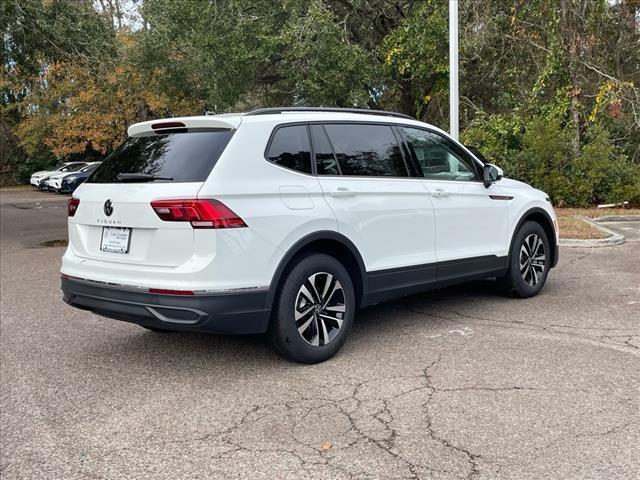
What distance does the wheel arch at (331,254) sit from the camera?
173 inches

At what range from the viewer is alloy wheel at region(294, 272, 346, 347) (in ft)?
15.0

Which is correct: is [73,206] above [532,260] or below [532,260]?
above

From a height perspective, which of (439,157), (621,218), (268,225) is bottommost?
(621,218)

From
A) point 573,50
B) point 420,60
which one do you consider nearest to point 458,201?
point 573,50

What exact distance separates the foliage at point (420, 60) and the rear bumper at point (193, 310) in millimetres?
10558

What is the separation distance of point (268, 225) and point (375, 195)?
1.15m

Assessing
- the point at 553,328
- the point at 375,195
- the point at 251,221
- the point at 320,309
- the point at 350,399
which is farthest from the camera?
the point at 553,328

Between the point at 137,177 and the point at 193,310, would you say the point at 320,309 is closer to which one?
the point at 193,310

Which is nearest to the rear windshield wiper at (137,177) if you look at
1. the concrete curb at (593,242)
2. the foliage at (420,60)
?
the concrete curb at (593,242)

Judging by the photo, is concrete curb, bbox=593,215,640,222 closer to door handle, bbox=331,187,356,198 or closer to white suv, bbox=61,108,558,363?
white suv, bbox=61,108,558,363

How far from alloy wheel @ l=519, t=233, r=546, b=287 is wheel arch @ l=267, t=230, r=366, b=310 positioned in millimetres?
2392

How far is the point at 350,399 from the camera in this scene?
4.02 m

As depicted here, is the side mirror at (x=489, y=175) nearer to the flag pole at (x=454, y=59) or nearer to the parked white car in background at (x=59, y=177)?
the flag pole at (x=454, y=59)

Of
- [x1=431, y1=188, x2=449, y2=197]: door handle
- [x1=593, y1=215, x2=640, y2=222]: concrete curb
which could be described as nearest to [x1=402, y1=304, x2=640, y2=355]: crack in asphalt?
[x1=431, y1=188, x2=449, y2=197]: door handle
